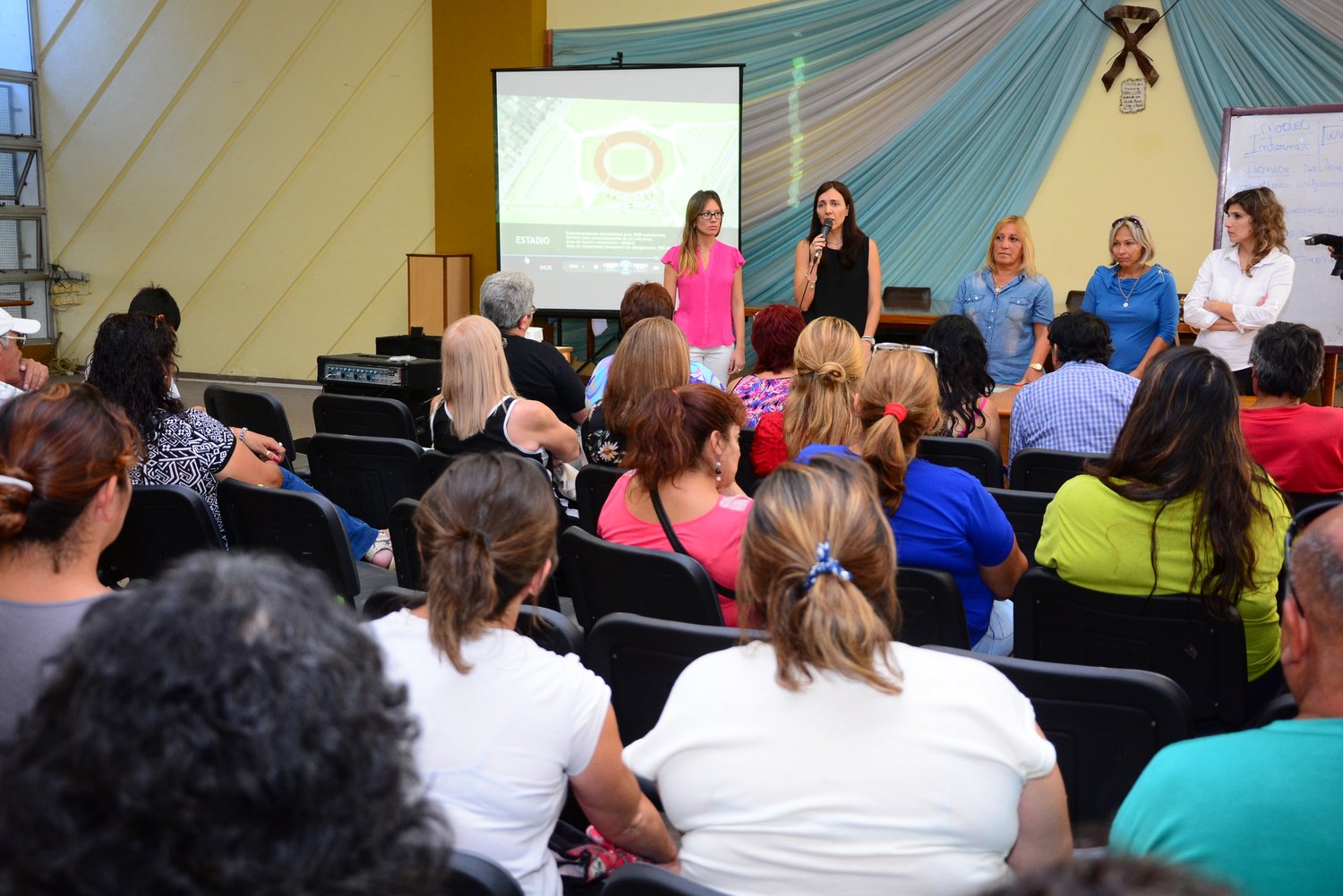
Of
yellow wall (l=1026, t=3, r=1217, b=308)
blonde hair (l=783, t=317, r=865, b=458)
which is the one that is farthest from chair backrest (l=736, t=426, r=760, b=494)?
yellow wall (l=1026, t=3, r=1217, b=308)

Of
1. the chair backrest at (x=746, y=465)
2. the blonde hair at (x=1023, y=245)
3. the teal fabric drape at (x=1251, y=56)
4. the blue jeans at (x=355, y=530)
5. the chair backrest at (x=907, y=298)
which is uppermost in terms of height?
the teal fabric drape at (x=1251, y=56)

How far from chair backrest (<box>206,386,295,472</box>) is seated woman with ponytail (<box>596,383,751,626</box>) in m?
1.94

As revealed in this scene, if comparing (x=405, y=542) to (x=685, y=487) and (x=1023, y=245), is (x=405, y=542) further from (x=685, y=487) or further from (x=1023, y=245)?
(x=1023, y=245)

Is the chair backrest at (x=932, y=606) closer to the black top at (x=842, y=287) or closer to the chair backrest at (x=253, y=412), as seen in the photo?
the chair backrest at (x=253, y=412)

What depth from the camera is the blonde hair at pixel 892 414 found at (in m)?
2.56

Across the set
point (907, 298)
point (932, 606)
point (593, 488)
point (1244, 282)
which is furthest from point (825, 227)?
point (932, 606)

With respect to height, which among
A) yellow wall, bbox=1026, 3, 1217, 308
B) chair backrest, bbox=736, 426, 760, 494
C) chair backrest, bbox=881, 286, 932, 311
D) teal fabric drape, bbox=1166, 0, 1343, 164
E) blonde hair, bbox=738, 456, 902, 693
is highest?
teal fabric drape, bbox=1166, 0, 1343, 164

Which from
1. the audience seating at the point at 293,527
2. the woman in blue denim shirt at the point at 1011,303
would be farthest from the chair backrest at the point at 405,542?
the woman in blue denim shirt at the point at 1011,303

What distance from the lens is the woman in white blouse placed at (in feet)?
17.5

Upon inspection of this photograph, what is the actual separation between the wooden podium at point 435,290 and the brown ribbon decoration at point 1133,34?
446 cm

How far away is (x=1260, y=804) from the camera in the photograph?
1.18m

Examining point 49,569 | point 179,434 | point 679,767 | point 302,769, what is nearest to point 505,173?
point 179,434

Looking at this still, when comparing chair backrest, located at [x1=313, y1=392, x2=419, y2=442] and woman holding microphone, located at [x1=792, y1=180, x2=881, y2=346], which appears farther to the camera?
woman holding microphone, located at [x1=792, y1=180, x2=881, y2=346]

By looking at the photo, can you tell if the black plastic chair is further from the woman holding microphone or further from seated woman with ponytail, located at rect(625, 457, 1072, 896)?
the woman holding microphone
